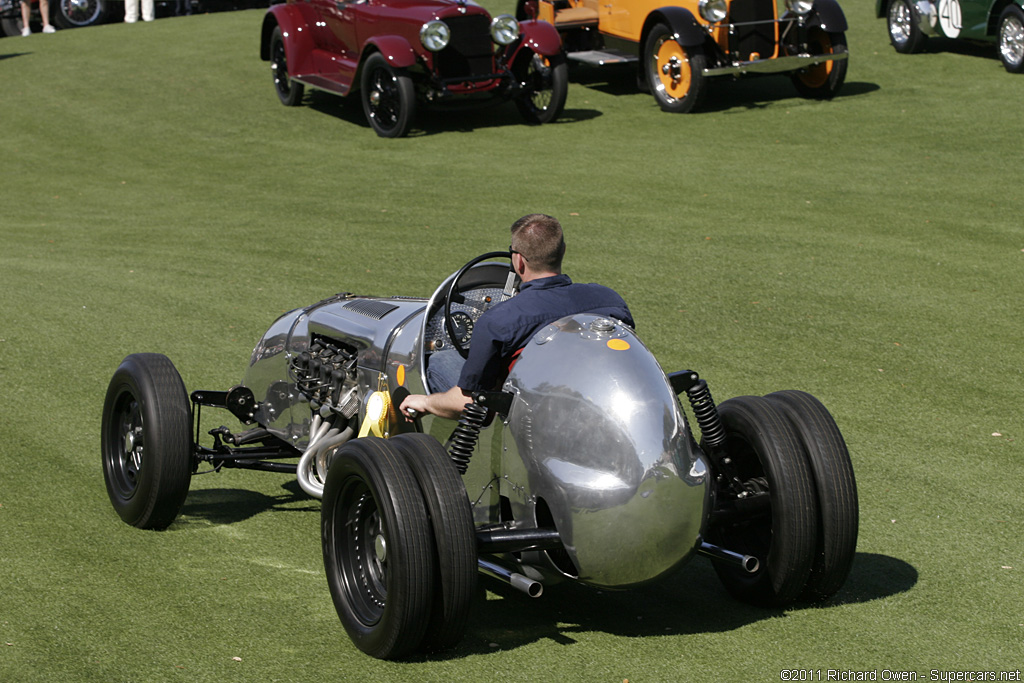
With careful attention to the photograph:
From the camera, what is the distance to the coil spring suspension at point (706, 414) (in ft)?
14.0

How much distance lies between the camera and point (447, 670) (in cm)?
397

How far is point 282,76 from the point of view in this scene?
651 inches

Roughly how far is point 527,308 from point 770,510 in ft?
3.90

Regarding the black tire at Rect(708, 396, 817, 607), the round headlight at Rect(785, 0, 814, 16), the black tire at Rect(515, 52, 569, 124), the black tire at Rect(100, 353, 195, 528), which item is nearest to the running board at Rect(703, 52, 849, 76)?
the round headlight at Rect(785, 0, 814, 16)

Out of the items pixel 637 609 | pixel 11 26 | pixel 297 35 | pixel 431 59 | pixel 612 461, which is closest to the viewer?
pixel 612 461

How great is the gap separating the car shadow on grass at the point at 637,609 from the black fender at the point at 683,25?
10.6m

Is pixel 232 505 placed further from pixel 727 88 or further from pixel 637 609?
pixel 727 88

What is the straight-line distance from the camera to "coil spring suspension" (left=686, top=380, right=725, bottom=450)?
14.0 ft

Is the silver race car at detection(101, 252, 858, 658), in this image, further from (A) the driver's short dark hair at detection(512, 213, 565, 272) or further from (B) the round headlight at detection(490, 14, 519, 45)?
(B) the round headlight at detection(490, 14, 519, 45)

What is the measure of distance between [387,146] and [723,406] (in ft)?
34.3

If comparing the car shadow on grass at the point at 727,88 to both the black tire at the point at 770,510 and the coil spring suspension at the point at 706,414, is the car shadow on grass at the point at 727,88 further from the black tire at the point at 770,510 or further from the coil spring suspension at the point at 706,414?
the coil spring suspension at the point at 706,414

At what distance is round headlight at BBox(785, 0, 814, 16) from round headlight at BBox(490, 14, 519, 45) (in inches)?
141

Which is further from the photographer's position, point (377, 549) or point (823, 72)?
point (823, 72)

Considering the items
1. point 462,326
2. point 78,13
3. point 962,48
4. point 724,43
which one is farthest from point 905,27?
point 78,13
